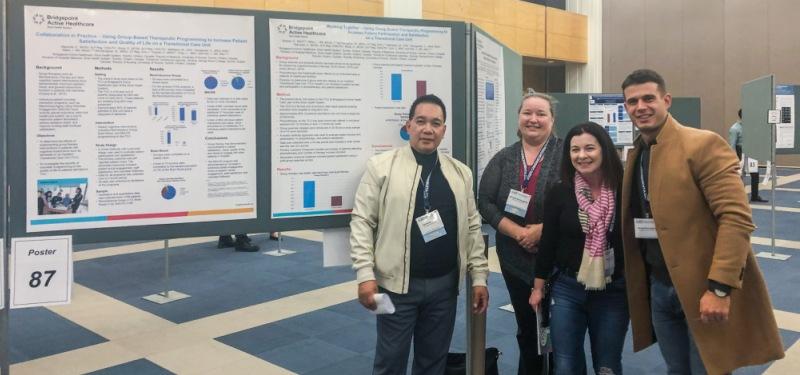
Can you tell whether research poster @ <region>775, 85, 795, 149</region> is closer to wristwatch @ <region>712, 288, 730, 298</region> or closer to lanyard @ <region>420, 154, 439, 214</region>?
wristwatch @ <region>712, 288, 730, 298</region>

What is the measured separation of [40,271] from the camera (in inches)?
75.2

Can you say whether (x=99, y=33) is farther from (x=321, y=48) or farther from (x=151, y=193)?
(x=321, y=48)

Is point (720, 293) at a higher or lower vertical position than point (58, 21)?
lower

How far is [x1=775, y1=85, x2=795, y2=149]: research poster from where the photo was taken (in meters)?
8.12

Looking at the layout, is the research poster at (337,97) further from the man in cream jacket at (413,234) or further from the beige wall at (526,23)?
the beige wall at (526,23)

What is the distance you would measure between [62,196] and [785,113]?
8.90 metres

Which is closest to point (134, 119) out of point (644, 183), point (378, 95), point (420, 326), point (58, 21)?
point (58, 21)

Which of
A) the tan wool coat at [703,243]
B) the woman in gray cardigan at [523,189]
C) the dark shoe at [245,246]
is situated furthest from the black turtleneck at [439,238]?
the dark shoe at [245,246]

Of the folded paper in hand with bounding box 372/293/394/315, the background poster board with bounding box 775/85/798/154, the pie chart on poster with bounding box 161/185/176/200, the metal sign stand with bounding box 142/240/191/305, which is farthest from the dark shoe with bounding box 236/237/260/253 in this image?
the background poster board with bounding box 775/85/798/154

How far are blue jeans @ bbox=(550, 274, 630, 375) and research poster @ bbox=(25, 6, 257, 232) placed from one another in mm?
1231

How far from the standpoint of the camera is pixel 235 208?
7.33 feet

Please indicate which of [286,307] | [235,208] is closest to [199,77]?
[235,208]

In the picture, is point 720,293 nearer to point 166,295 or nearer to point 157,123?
point 157,123

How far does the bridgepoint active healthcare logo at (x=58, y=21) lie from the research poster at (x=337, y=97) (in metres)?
0.62
